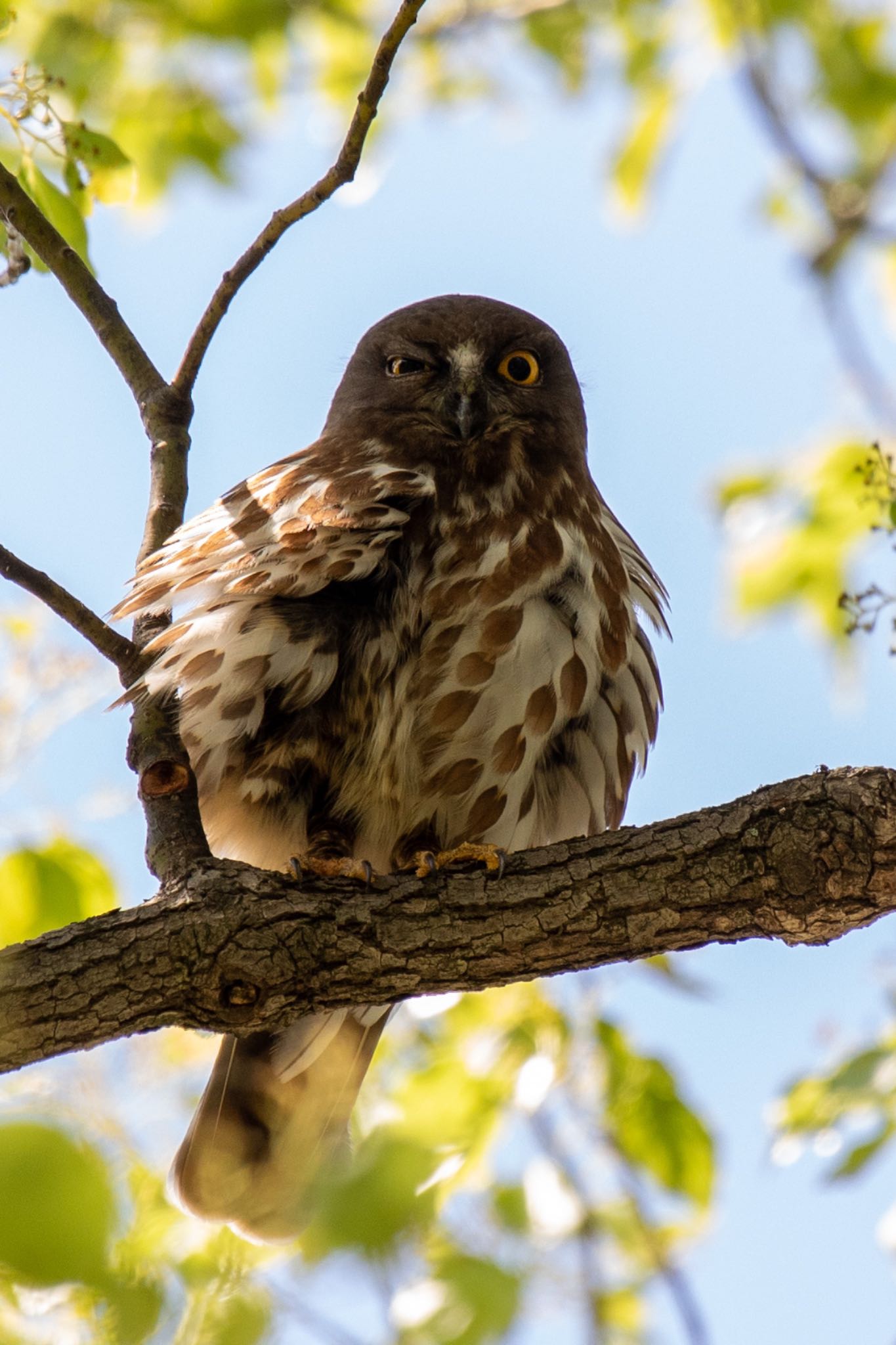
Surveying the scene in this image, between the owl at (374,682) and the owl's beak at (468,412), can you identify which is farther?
the owl's beak at (468,412)

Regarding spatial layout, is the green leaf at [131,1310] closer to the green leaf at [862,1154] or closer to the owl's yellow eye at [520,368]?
the green leaf at [862,1154]

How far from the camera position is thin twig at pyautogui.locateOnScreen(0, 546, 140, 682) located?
3285 millimetres

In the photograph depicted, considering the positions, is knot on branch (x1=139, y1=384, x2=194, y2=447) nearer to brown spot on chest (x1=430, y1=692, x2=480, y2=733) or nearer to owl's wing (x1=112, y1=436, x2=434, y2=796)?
owl's wing (x1=112, y1=436, x2=434, y2=796)

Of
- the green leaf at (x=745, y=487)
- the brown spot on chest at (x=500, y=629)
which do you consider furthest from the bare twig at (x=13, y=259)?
the green leaf at (x=745, y=487)

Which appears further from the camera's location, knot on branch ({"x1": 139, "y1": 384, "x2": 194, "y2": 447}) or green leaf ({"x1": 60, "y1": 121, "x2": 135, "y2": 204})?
knot on branch ({"x1": 139, "y1": 384, "x2": 194, "y2": 447})

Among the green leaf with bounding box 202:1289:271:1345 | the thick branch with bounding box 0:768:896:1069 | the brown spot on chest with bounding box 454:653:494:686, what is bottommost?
the green leaf with bounding box 202:1289:271:1345

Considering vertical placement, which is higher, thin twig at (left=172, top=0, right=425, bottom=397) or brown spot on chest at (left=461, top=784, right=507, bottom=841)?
thin twig at (left=172, top=0, right=425, bottom=397)

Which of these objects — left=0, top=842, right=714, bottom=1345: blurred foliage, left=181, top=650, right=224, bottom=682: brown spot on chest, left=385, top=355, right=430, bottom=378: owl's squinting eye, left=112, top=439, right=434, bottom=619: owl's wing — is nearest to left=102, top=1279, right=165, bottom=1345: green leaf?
left=0, top=842, right=714, bottom=1345: blurred foliage

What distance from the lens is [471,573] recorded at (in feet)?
13.3

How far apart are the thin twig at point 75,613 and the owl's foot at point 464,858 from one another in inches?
35.1

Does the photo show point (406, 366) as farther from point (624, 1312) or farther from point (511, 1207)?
point (624, 1312)

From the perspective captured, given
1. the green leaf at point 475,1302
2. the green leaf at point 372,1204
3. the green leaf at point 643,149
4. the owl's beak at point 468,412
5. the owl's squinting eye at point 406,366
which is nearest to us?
the green leaf at point 372,1204

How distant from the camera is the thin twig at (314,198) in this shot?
3.46 metres

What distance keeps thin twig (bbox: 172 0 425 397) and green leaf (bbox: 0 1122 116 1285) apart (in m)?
2.90
